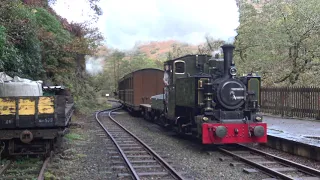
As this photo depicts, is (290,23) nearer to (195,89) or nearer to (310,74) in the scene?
(310,74)

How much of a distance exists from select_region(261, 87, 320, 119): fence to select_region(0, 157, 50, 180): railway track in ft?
40.4

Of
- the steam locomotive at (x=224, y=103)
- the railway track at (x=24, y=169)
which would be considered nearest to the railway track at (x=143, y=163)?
the steam locomotive at (x=224, y=103)

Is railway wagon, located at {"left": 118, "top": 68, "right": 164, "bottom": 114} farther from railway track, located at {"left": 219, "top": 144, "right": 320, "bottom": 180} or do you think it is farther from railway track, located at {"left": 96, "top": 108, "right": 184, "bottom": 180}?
railway track, located at {"left": 219, "top": 144, "right": 320, "bottom": 180}

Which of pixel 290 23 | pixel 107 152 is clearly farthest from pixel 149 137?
pixel 290 23

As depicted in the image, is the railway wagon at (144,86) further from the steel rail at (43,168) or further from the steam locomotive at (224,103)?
the steel rail at (43,168)

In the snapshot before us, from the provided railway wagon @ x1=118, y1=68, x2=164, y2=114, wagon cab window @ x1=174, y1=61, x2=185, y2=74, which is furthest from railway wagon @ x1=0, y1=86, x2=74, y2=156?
railway wagon @ x1=118, y1=68, x2=164, y2=114

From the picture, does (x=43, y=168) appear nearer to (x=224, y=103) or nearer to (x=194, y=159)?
(x=194, y=159)

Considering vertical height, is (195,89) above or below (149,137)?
above

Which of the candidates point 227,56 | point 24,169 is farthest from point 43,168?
point 227,56

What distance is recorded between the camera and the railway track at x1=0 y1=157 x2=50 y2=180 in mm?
6603

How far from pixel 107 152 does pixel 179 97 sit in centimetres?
282

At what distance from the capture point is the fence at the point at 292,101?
53.7 ft

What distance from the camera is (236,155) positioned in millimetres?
9102

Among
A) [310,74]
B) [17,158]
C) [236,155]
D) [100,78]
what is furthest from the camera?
[100,78]
